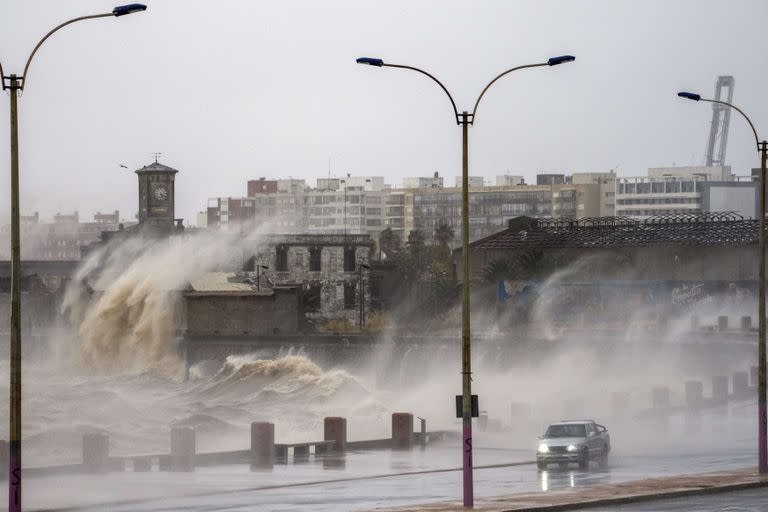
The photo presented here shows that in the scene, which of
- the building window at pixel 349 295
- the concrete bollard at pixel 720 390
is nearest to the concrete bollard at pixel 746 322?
the concrete bollard at pixel 720 390

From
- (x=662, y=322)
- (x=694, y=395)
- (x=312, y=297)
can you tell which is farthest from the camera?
(x=312, y=297)

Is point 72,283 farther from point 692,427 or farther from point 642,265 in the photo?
point 692,427

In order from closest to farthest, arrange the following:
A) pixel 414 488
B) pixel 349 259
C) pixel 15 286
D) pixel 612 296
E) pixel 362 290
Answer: pixel 15 286 → pixel 414 488 → pixel 612 296 → pixel 362 290 → pixel 349 259

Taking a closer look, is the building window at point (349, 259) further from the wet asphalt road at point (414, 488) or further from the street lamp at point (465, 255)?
the street lamp at point (465, 255)

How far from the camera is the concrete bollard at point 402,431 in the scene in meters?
52.6

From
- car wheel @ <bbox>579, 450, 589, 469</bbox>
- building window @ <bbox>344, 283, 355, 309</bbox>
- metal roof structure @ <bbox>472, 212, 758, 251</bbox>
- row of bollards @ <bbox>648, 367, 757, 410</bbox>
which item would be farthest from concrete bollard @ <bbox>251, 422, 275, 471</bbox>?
building window @ <bbox>344, 283, 355, 309</bbox>

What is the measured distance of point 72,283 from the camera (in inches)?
5842

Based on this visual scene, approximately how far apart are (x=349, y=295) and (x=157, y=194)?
804 inches

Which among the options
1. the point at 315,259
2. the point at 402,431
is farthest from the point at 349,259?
the point at 402,431

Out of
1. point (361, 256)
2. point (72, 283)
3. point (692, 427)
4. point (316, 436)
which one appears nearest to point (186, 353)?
point (72, 283)

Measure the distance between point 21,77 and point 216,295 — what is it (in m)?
→ 105

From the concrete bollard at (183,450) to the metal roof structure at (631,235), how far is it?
7714 centimetres

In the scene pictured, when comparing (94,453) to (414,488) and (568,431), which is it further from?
(568,431)

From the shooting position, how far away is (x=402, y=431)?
2071 inches
